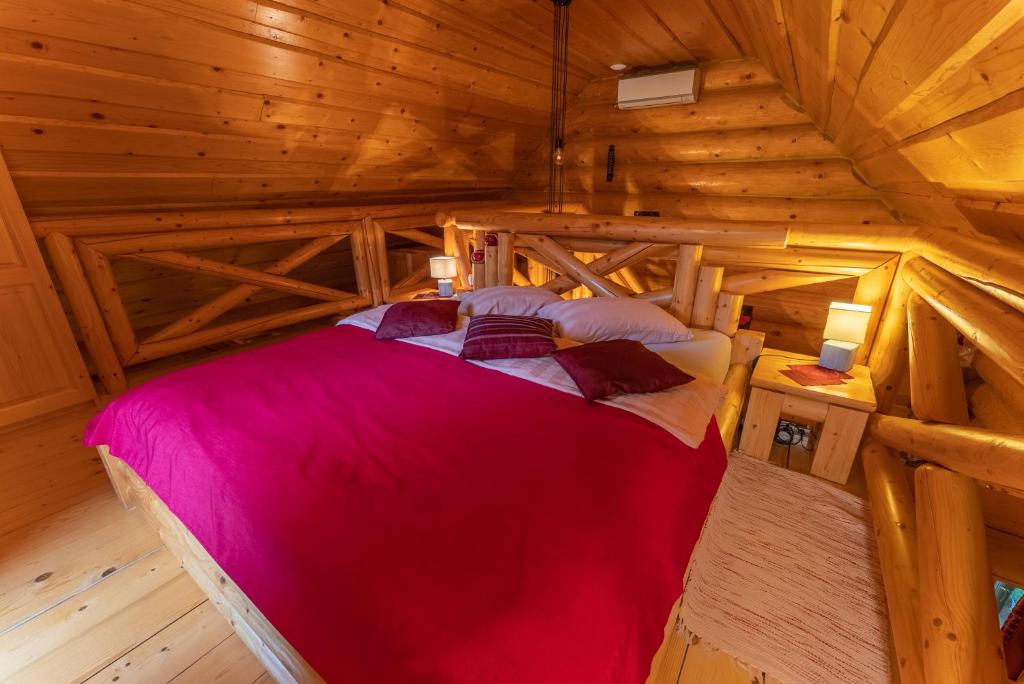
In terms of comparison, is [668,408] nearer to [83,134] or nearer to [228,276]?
[83,134]

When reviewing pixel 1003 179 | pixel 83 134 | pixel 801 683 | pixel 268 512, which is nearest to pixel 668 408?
pixel 801 683

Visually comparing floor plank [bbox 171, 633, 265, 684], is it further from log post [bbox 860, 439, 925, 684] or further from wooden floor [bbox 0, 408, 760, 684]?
log post [bbox 860, 439, 925, 684]

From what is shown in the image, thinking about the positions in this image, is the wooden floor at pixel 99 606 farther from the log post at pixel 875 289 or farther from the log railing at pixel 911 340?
the log post at pixel 875 289

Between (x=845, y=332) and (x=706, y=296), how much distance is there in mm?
735

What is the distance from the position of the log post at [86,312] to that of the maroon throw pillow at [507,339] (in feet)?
8.58

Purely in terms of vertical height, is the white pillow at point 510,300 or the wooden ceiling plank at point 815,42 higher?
the wooden ceiling plank at point 815,42

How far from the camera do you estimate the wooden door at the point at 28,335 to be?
2.52 metres

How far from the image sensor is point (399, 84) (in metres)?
3.01

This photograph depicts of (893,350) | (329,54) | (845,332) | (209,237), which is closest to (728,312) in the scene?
(845,332)

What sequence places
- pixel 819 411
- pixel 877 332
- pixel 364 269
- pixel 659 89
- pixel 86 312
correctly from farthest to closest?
pixel 364 269
pixel 659 89
pixel 86 312
pixel 877 332
pixel 819 411

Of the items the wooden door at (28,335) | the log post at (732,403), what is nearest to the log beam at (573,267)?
the log post at (732,403)

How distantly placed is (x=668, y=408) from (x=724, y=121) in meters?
2.91

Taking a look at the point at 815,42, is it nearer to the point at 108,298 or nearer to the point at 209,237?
the point at 209,237

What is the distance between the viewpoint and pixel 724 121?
3527mm
